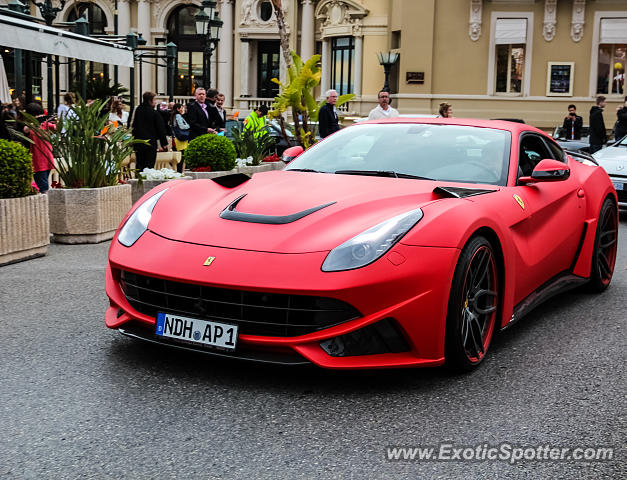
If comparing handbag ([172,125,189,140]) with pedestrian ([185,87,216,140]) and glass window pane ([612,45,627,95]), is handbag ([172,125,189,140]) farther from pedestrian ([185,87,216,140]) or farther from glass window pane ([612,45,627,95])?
glass window pane ([612,45,627,95])

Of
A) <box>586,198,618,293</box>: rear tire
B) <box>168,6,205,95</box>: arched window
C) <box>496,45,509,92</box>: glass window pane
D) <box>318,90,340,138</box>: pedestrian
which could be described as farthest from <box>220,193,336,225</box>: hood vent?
<box>168,6,205,95</box>: arched window

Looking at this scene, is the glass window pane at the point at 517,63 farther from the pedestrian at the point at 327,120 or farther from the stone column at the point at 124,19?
the pedestrian at the point at 327,120

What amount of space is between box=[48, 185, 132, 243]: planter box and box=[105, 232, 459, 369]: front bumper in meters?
4.95

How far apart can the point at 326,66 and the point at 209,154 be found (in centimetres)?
2895

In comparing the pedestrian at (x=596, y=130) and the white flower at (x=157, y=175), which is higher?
the pedestrian at (x=596, y=130)

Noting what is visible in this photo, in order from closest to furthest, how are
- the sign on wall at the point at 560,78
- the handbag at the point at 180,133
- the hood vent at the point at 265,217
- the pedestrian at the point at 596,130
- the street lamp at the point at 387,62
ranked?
1. the hood vent at the point at 265,217
2. the handbag at the point at 180,133
3. the pedestrian at the point at 596,130
4. the sign on wall at the point at 560,78
5. the street lamp at the point at 387,62

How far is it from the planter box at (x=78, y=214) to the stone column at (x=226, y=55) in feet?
114

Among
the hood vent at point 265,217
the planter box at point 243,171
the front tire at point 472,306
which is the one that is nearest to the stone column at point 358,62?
the planter box at point 243,171

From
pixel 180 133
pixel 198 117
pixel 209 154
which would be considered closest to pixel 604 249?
pixel 209 154

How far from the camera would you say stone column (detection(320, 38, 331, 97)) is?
1571 inches

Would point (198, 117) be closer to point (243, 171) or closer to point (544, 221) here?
point (243, 171)

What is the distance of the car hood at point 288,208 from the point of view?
404 cm

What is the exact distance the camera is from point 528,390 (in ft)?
13.3

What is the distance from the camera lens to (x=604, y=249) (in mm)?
6586
